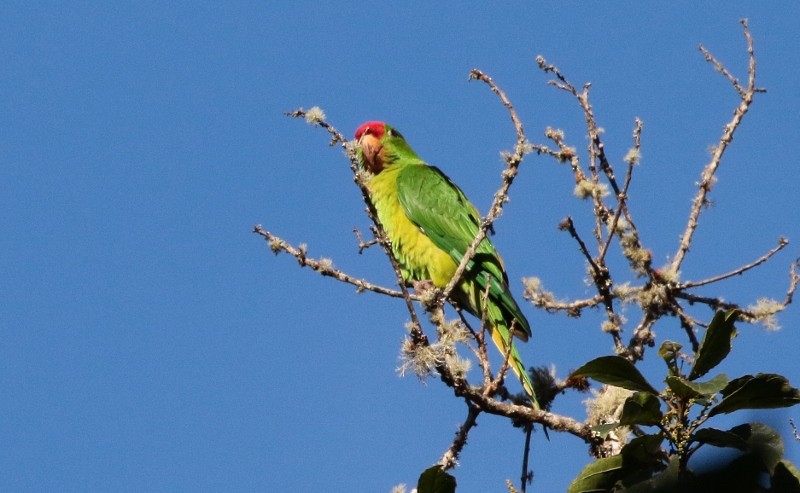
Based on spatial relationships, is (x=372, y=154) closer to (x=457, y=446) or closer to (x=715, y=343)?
(x=457, y=446)

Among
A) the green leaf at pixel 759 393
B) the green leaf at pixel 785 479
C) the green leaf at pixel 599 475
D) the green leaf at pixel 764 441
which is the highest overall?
the green leaf at pixel 759 393

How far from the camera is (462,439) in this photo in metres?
3.15

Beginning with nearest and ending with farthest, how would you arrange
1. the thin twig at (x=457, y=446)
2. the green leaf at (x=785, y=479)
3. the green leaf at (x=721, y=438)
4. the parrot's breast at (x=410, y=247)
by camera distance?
the green leaf at (x=785, y=479)
the green leaf at (x=721, y=438)
the thin twig at (x=457, y=446)
the parrot's breast at (x=410, y=247)

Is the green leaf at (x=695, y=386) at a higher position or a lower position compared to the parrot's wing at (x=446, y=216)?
lower

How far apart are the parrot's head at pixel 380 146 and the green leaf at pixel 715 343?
3816mm

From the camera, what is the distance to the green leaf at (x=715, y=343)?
2379 millimetres

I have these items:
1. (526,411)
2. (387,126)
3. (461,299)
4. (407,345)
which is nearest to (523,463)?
(526,411)

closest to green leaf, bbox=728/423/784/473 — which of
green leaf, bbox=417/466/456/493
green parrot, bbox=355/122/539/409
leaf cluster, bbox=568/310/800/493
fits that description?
leaf cluster, bbox=568/310/800/493

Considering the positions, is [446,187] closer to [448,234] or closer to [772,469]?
[448,234]

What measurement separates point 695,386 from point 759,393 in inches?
7.2

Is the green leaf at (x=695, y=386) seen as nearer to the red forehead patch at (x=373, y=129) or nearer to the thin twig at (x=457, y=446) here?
the thin twig at (x=457, y=446)

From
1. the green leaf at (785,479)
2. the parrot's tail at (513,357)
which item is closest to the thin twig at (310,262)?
the parrot's tail at (513,357)

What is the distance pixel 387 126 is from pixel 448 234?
126 centimetres

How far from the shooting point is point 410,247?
5441 millimetres
